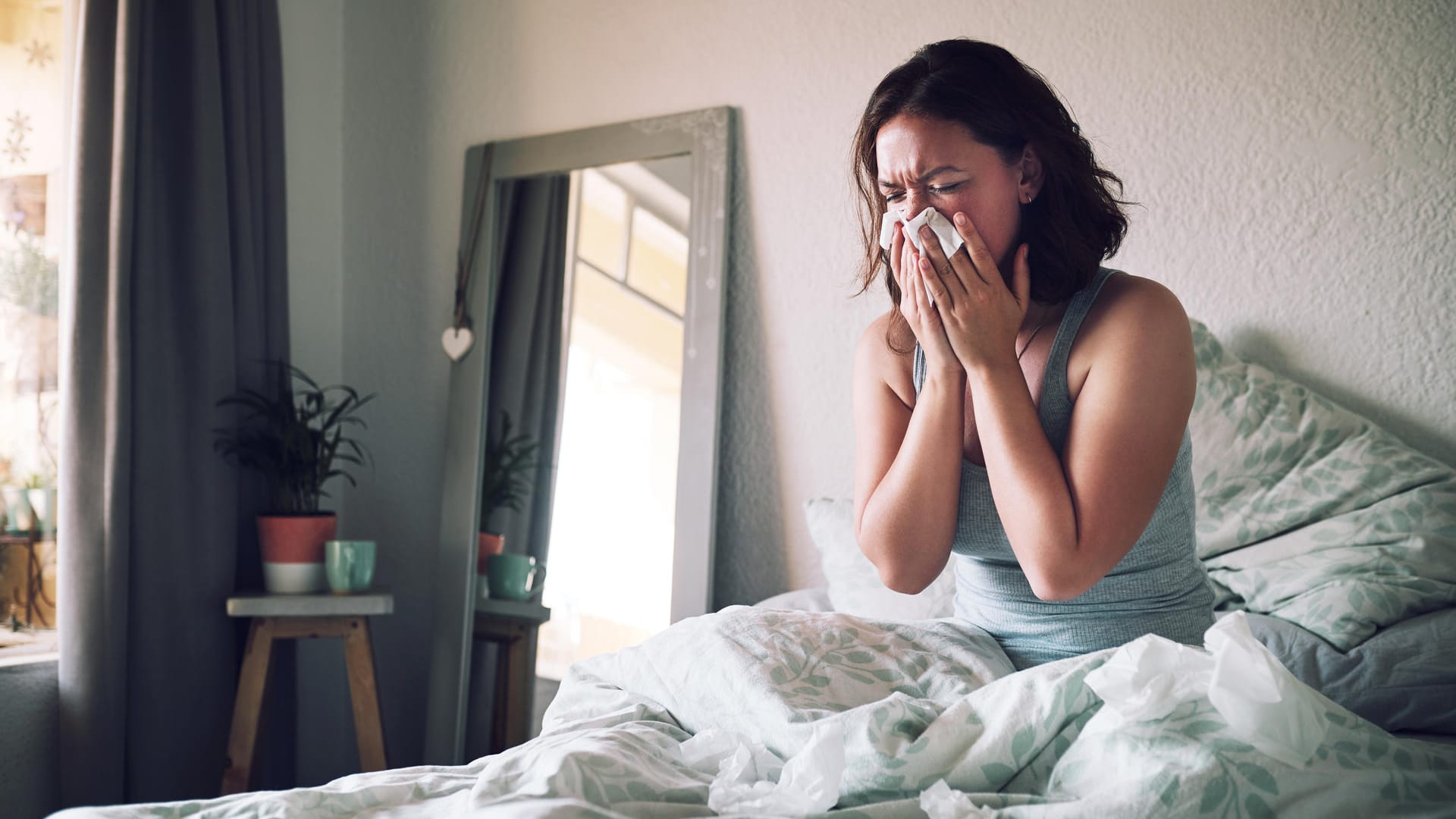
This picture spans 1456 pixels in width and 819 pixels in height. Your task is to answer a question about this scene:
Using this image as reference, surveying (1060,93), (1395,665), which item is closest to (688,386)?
(1060,93)

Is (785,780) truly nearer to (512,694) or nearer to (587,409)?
(587,409)

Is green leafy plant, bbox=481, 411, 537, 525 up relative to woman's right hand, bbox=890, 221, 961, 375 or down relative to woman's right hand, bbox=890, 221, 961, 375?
down

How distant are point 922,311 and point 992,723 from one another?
508mm

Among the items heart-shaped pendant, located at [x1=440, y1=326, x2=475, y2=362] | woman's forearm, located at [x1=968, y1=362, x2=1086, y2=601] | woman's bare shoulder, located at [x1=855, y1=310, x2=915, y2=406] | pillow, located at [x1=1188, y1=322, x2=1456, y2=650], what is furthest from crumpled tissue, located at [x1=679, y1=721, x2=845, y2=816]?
heart-shaped pendant, located at [x1=440, y1=326, x2=475, y2=362]

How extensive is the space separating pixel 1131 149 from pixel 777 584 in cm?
103

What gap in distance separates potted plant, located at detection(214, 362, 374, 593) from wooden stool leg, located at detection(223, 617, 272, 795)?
→ 108 mm

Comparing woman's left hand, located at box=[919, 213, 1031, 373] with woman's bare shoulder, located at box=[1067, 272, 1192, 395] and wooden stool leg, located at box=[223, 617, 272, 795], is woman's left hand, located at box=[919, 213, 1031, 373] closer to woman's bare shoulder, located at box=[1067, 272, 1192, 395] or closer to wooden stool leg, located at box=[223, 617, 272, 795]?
woman's bare shoulder, located at box=[1067, 272, 1192, 395]

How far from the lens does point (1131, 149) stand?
5.87ft

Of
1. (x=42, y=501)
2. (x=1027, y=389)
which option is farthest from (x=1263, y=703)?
(x=42, y=501)

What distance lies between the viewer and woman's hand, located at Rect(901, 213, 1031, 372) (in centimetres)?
109

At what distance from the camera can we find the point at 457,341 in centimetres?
244

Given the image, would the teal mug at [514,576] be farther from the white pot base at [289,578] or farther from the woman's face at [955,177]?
the woman's face at [955,177]

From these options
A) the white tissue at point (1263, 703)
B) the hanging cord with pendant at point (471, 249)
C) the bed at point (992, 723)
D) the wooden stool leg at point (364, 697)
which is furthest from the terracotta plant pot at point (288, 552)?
the white tissue at point (1263, 703)

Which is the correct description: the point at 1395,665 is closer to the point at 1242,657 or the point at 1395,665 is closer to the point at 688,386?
the point at 1242,657
